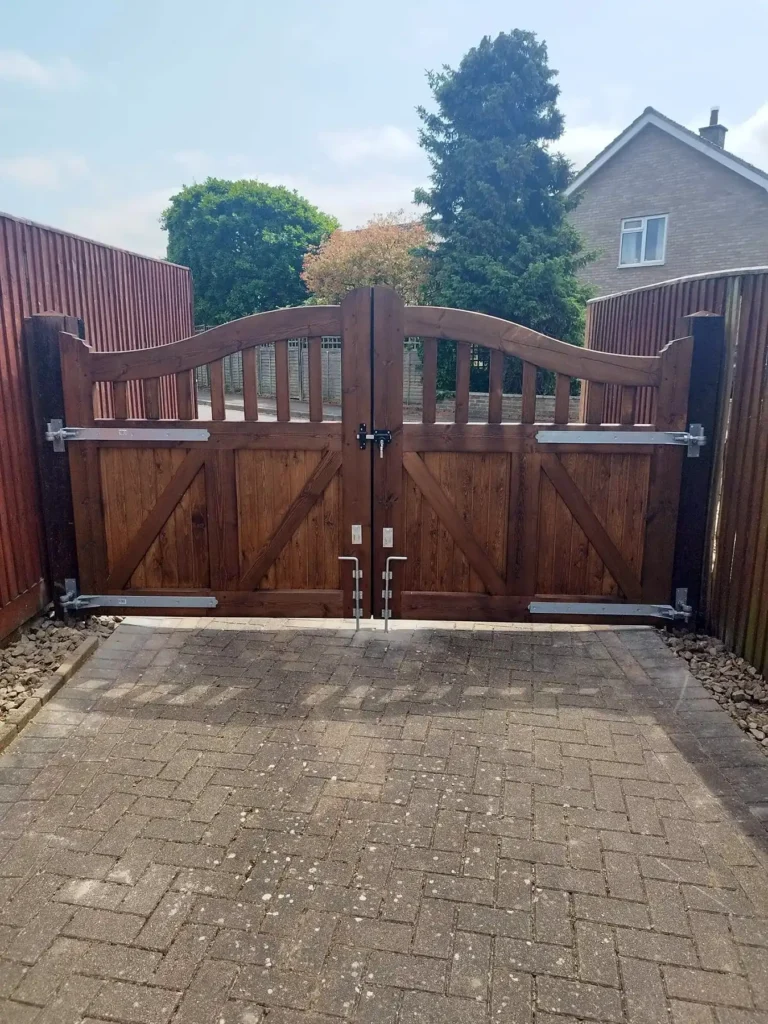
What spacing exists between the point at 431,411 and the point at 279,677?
2.00 meters

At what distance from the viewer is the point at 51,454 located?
199 inches

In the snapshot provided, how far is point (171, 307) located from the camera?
30.5 feet

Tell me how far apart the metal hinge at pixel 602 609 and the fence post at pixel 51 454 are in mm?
3328

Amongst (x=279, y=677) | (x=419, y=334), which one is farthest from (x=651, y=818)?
(x=419, y=334)

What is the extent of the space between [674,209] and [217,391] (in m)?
19.6

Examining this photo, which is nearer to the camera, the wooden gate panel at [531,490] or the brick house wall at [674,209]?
the wooden gate panel at [531,490]

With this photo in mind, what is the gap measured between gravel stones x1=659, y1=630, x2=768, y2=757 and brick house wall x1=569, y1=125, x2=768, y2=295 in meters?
16.9

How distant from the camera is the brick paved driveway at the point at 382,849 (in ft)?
7.40

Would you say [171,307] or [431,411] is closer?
[431,411]

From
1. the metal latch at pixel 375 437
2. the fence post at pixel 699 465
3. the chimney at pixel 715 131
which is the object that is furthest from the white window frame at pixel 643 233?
the metal latch at pixel 375 437

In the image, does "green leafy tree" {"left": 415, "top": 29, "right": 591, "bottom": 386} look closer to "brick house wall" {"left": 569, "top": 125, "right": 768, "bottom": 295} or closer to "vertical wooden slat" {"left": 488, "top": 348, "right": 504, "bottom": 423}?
"brick house wall" {"left": 569, "top": 125, "right": 768, "bottom": 295}

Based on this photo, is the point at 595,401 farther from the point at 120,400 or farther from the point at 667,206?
the point at 667,206

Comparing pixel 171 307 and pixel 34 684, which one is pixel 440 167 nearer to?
pixel 171 307

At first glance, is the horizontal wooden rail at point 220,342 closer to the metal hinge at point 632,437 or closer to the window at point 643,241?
the metal hinge at point 632,437
